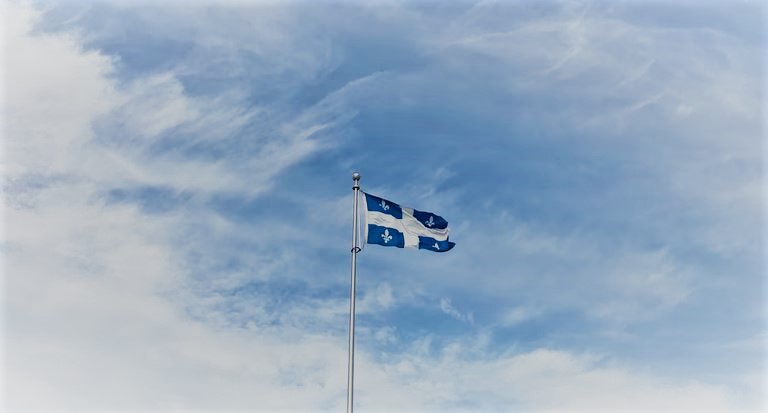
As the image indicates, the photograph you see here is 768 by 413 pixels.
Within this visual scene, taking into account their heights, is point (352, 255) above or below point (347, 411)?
above

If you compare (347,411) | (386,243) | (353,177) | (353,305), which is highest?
(353,177)

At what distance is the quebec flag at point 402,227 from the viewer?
40.0 m

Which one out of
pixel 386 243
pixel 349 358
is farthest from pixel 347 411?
pixel 386 243

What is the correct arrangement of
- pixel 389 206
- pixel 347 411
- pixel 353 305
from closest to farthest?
1. pixel 347 411
2. pixel 353 305
3. pixel 389 206

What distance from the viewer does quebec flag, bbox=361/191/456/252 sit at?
40.0 m

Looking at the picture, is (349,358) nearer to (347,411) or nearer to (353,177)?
(347,411)

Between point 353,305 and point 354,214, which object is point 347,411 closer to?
point 353,305

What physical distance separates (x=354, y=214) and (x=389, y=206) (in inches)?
76.3

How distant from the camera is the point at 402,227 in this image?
133ft

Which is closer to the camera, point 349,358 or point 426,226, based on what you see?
point 349,358

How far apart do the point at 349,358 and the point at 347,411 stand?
2.29 meters

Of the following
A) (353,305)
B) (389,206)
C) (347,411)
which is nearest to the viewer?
(347,411)

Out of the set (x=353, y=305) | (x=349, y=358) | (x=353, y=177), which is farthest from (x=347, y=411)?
(x=353, y=177)

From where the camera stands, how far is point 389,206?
40.6 meters
